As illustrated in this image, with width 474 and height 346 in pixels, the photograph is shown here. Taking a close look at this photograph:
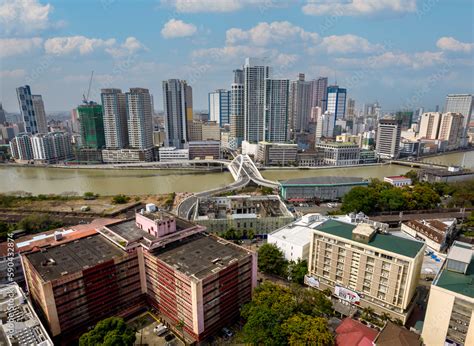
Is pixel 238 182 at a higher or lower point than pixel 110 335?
lower

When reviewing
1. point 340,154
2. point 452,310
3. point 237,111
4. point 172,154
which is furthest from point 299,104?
point 452,310

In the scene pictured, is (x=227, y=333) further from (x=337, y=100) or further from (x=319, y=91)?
(x=319, y=91)

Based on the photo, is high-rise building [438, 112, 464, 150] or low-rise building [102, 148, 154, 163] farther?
high-rise building [438, 112, 464, 150]

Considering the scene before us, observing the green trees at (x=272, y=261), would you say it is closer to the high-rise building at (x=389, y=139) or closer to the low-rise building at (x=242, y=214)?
the low-rise building at (x=242, y=214)

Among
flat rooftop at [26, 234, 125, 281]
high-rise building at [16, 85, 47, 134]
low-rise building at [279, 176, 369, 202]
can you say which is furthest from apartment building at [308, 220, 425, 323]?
high-rise building at [16, 85, 47, 134]

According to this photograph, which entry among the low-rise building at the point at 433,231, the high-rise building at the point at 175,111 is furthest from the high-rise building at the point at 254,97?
the low-rise building at the point at 433,231

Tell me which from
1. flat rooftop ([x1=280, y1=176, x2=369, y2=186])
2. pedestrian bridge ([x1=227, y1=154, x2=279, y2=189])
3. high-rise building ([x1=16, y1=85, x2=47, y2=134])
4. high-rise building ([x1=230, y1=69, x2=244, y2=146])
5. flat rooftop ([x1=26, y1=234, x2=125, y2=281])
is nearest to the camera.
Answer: flat rooftop ([x1=26, y1=234, x2=125, y2=281])

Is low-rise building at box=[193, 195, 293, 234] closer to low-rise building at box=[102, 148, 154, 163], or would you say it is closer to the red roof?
the red roof
